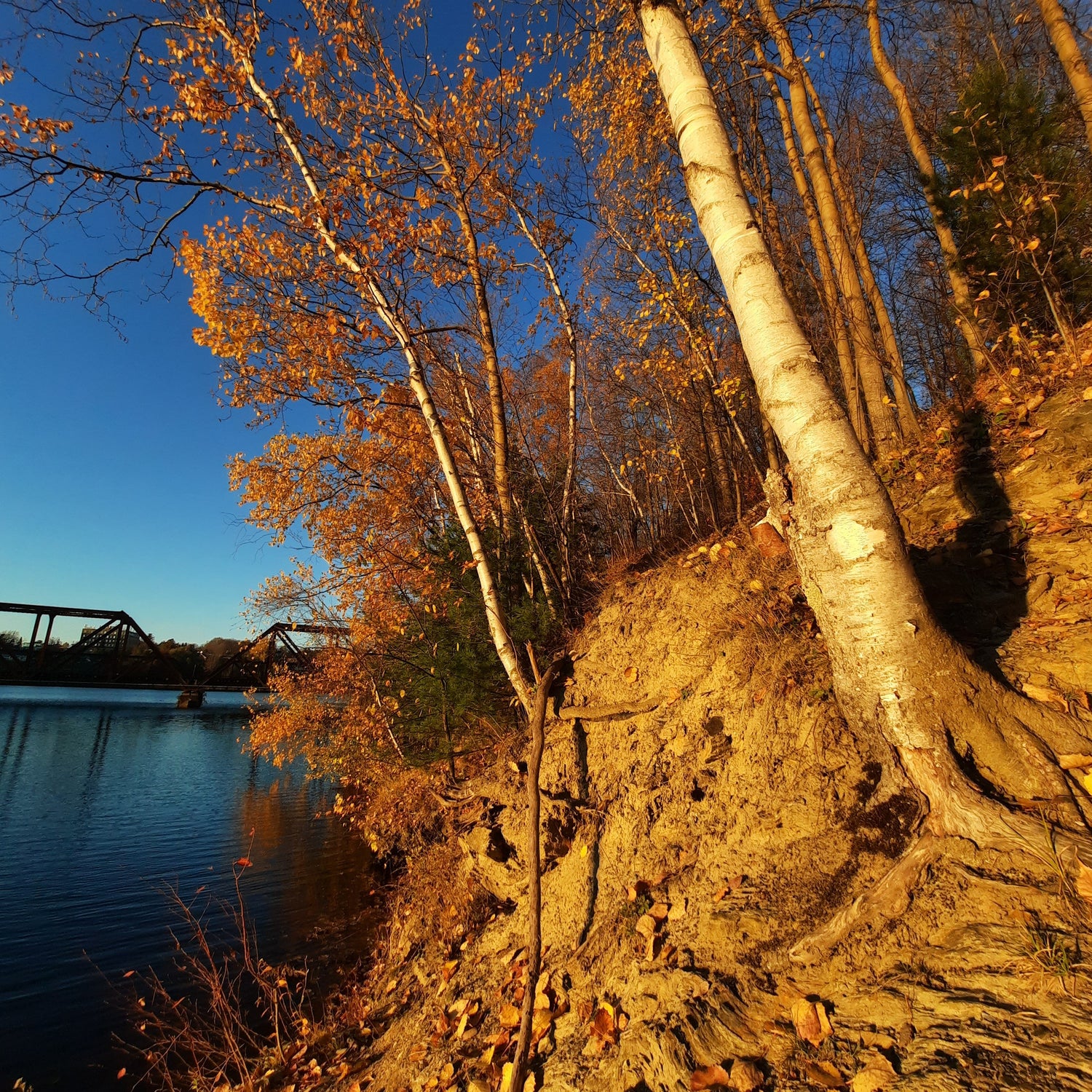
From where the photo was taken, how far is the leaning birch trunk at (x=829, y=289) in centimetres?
771

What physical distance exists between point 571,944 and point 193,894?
27.0 feet

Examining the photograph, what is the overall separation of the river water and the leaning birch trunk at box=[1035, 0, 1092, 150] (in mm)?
14050

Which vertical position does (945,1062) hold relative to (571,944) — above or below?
above

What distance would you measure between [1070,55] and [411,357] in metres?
9.09

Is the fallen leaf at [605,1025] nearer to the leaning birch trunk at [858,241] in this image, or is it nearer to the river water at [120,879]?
the river water at [120,879]

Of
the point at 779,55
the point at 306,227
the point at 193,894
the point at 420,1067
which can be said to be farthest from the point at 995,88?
the point at 193,894

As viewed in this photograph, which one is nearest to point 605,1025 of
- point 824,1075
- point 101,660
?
point 824,1075

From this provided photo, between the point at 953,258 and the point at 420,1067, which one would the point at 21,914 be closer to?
the point at 420,1067

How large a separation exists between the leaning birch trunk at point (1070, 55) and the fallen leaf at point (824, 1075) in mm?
10096

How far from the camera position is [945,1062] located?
1797 mm

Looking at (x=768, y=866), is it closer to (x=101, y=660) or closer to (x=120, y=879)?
(x=120, y=879)

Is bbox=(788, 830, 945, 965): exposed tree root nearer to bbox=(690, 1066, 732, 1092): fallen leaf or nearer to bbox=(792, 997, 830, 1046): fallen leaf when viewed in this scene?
bbox=(792, 997, 830, 1046): fallen leaf

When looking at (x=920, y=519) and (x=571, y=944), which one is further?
(x=920, y=519)

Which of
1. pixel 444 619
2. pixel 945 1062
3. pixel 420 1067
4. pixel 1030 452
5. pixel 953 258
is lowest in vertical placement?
pixel 420 1067
